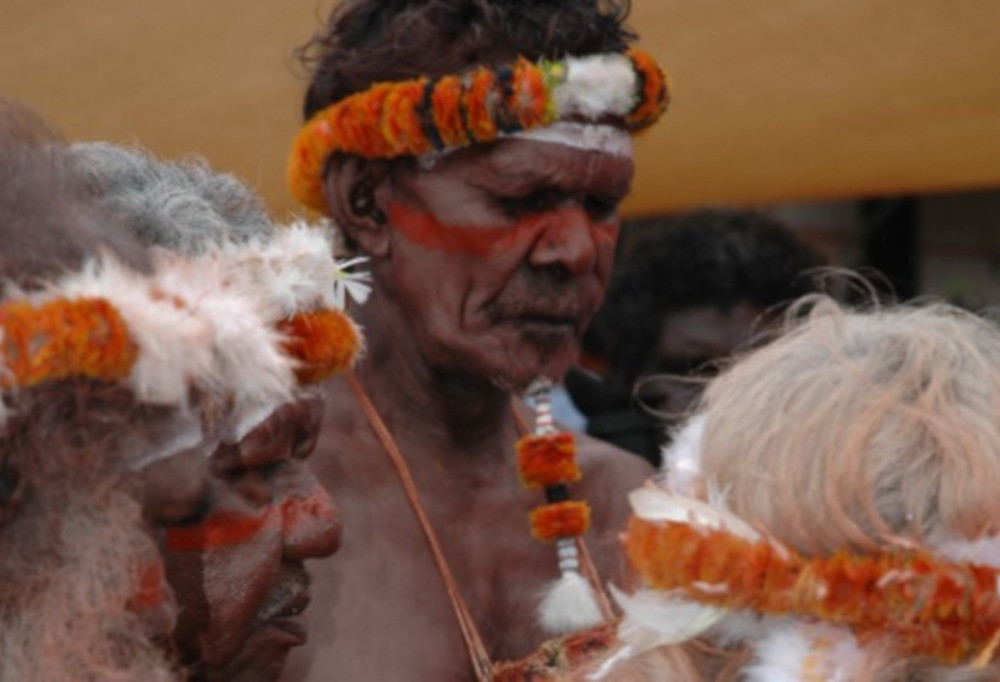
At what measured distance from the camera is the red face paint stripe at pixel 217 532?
2318mm

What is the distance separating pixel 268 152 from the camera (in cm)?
500

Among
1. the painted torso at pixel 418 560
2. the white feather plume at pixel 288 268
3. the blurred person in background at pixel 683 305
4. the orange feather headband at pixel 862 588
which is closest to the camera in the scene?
the orange feather headband at pixel 862 588

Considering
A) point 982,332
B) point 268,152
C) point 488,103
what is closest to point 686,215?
point 268,152

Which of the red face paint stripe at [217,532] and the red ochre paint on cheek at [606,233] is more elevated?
the red ochre paint on cheek at [606,233]

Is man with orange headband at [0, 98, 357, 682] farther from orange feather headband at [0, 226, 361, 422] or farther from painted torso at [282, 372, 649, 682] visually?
painted torso at [282, 372, 649, 682]

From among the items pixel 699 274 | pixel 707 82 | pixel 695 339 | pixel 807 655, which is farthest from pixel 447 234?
pixel 699 274

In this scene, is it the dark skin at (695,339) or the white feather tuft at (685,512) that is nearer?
the white feather tuft at (685,512)

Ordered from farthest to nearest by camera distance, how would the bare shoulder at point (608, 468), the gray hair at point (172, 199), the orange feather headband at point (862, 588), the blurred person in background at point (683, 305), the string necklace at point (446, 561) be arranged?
1. the blurred person in background at point (683, 305)
2. the bare shoulder at point (608, 468)
3. the string necklace at point (446, 561)
4. the gray hair at point (172, 199)
5. the orange feather headband at point (862, 588)

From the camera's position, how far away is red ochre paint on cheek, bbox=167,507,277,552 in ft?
7.61

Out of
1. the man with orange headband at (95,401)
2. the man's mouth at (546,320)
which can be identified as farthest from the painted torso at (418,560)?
the man with orange headband at (95,401)

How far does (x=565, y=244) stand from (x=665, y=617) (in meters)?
1.52

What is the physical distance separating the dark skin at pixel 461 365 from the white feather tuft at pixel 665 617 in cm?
127

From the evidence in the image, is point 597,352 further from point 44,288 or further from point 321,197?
point 44,288

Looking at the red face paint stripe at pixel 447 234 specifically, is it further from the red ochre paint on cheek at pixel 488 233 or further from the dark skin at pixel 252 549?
the dark skin at pixel 252 549
